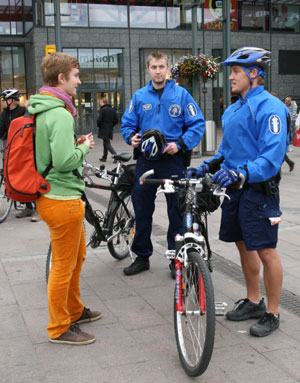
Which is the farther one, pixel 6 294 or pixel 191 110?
pixel 191 110

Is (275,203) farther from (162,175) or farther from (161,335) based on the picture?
(162,175)

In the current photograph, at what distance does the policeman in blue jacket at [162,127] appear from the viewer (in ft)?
15.1

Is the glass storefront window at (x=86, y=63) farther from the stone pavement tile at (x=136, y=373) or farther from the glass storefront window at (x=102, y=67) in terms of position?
the stone pavement tile at (x=136, y=373)

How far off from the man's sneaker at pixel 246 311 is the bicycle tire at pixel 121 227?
5.43ft

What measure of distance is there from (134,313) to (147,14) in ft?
89.2

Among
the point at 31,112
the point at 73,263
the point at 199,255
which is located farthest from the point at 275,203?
the point at 31,112

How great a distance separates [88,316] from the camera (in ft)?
12.6

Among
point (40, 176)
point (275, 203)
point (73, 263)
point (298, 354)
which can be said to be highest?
point (40, 176)

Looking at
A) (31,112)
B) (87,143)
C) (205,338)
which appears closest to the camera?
(205,338)

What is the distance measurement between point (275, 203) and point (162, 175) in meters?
1.47

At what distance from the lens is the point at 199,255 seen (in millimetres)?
2992

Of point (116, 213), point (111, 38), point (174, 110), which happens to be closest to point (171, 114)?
point (174, 110)

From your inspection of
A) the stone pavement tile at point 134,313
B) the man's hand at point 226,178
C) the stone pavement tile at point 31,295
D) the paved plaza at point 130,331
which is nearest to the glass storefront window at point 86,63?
the paved plaza at point 130,331

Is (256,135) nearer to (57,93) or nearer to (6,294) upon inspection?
(57,93)
